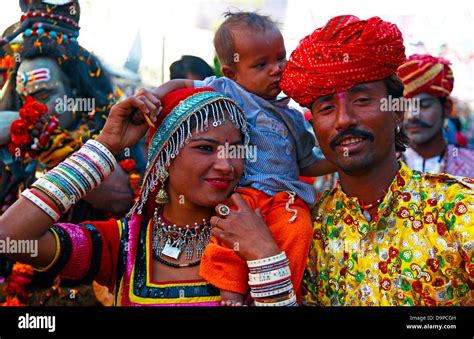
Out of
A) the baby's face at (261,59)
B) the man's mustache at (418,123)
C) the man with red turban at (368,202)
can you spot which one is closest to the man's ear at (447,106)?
the man's mustache at (418,123)

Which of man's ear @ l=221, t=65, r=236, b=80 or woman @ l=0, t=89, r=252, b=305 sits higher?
man's ear @ l=221, t=65, r=236, b=80

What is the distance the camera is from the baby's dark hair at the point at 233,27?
355 cm

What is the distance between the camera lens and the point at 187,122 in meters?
3.03

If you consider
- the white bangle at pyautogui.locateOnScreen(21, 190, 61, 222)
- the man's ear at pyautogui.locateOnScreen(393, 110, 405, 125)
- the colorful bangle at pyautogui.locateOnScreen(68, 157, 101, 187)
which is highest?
the man's ear at pyautogui.locateOnScreen(393, 110, 405, 125)

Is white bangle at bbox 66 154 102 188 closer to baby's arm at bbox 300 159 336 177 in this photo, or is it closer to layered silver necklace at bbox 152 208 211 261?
layered silver necklace at bbox 152 208 211 261

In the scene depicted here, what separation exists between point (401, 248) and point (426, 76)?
4.02 metres

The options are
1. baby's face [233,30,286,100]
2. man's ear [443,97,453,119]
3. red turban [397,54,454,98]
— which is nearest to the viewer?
baby's face [233,30,286,100]

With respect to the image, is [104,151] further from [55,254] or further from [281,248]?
[281,248]

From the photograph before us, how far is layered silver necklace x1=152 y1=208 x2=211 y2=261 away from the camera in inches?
122

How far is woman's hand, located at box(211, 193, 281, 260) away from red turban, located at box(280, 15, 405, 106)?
1.97ft

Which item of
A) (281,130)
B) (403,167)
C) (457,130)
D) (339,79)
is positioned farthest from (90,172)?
(457,130)

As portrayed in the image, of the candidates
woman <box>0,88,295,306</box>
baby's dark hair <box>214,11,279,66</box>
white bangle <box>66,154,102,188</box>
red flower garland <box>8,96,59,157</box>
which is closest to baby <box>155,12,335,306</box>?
baby's dark hair <box>214,11,279,66</box>

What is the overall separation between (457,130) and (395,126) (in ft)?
21.3

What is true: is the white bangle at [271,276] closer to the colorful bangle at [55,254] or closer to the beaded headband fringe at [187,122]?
the beaded headband fringe at [187,122]
